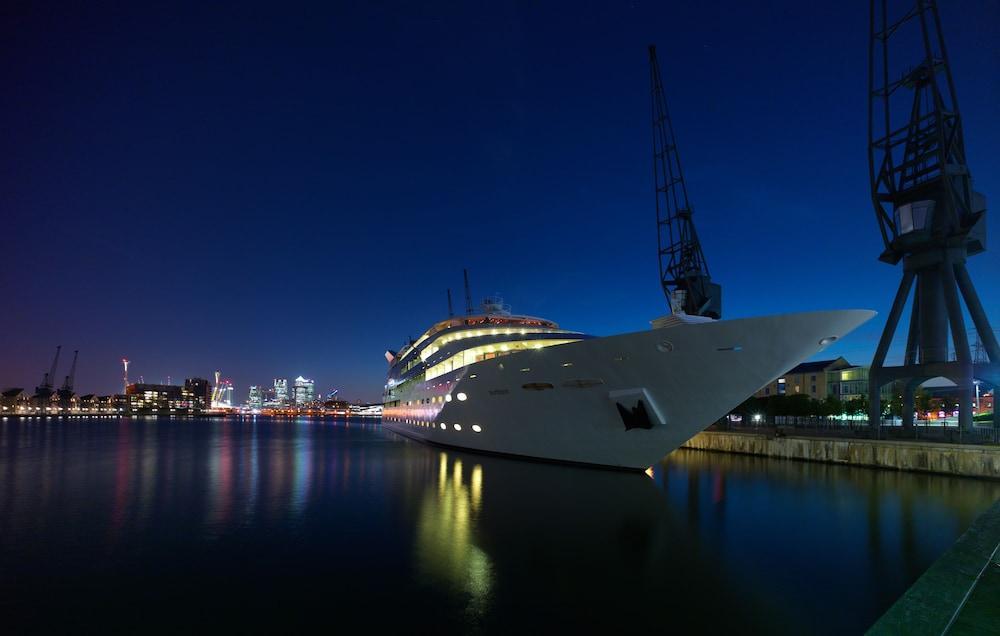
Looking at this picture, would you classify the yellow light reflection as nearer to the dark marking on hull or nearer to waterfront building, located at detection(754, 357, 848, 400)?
the dark marking on hull

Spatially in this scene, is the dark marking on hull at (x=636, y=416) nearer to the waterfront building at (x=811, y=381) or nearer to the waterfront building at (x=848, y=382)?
the waterfront building at (x=811, y=381)

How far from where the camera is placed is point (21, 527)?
15.8 metres

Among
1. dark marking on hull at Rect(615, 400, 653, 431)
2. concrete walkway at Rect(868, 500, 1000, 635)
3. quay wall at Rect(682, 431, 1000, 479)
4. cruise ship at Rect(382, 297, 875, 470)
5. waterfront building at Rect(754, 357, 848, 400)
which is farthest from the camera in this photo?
waterfront building at Rect(754, 357, 848, 400)

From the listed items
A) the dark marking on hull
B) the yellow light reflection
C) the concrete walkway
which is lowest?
the yellow light reflection

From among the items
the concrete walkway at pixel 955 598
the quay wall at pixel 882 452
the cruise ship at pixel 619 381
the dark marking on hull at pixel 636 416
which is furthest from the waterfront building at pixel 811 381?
the concrete walkway at pixel 955 598

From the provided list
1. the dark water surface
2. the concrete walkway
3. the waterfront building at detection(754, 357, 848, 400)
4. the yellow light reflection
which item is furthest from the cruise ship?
the waterfront building at detection(754, 357, 848, 400)

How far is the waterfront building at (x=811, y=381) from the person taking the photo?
75250 millimetres

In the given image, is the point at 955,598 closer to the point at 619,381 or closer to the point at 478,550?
the point at 478,550

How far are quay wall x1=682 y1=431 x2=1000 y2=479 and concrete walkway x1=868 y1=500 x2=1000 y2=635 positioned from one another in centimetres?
2109

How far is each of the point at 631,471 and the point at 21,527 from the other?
21489mm

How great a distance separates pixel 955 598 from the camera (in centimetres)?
589

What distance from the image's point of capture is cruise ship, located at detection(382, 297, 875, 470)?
17.1m

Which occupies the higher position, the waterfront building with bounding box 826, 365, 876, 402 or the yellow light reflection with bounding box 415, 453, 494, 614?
the waterfront building with bounding box 826, 365, 876, 402

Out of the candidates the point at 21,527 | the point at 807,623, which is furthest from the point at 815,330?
the point at 21,527
